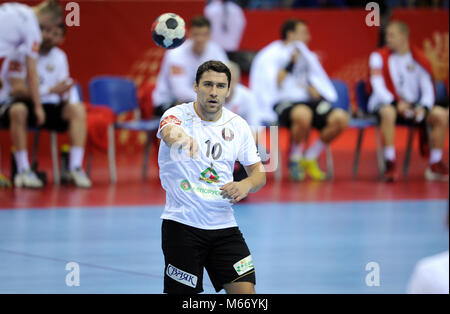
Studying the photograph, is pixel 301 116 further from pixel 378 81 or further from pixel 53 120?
pixel 53 120

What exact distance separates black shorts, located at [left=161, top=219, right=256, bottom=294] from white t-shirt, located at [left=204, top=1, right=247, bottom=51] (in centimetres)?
895

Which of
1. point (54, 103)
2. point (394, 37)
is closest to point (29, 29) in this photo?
point (54, 103)

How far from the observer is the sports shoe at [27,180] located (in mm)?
9766

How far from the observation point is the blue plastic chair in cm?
1094

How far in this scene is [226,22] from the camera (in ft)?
42.4

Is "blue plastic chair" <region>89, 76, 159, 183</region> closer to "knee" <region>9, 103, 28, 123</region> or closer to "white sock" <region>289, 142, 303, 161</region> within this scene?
"knee" <region>9, 103, 28, 123</region>

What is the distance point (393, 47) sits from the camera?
37.0 feet

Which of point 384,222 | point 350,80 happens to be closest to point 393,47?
point 350,80

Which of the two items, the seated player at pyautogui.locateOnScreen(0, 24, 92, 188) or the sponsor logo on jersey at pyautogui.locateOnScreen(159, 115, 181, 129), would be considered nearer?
the sponsor logo on jersey at pyautogui.locateOnScreen(159, 115, 181, 129)

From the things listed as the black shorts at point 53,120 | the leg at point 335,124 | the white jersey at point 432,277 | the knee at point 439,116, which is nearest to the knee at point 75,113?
the black shorts at point 53,120

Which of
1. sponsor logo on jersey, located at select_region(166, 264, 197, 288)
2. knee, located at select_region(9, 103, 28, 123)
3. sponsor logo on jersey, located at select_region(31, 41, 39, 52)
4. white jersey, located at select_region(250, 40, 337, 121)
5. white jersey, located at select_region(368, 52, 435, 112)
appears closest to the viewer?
sponsor logo on jersey, located at select_region(166, 264, 197, 288)

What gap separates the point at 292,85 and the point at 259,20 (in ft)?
10.0

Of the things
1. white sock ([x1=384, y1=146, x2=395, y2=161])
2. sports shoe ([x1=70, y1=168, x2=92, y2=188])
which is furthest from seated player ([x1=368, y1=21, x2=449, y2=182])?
sports shoe ([x1=70, y1=168, x2=92, y2=188])

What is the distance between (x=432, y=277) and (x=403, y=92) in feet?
30.9
